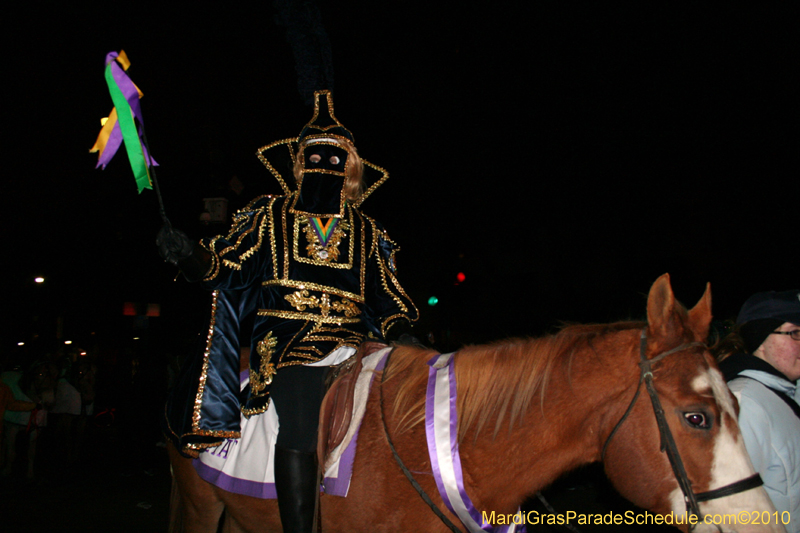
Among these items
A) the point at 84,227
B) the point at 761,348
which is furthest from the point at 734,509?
the point at 84,227

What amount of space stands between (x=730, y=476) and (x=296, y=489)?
1771mm

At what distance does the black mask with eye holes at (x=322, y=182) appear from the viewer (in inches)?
121

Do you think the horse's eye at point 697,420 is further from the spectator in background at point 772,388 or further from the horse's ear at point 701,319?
the spectator in background at point 772,388

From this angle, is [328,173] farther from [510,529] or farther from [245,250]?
[510,529]

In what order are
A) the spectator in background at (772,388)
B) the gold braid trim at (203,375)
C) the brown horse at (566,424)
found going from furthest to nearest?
the gold braid trim at (203,375) < the spectator in background at (772,388) < the brown horse at (566,424)

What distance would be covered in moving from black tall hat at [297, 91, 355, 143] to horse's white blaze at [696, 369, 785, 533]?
233cm

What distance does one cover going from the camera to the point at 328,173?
309 centimetres

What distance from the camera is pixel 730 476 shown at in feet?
5.93

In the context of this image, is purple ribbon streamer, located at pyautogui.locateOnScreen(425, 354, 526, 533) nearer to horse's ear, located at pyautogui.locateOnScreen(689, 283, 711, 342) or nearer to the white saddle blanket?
the white saddle blanket

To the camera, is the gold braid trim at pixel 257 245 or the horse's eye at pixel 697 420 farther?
the gold braid trim at pixel 257 245

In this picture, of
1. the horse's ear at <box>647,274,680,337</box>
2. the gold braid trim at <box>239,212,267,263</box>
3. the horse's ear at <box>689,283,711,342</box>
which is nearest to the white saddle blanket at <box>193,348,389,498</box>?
the gold braid trim at <box>239,212,267,263</box>

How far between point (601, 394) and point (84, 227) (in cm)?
1939

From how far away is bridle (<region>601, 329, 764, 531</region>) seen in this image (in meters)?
1.80

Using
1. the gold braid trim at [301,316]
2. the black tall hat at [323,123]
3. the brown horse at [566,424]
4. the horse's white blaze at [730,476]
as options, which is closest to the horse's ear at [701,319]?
the brown horse at [566,424]
